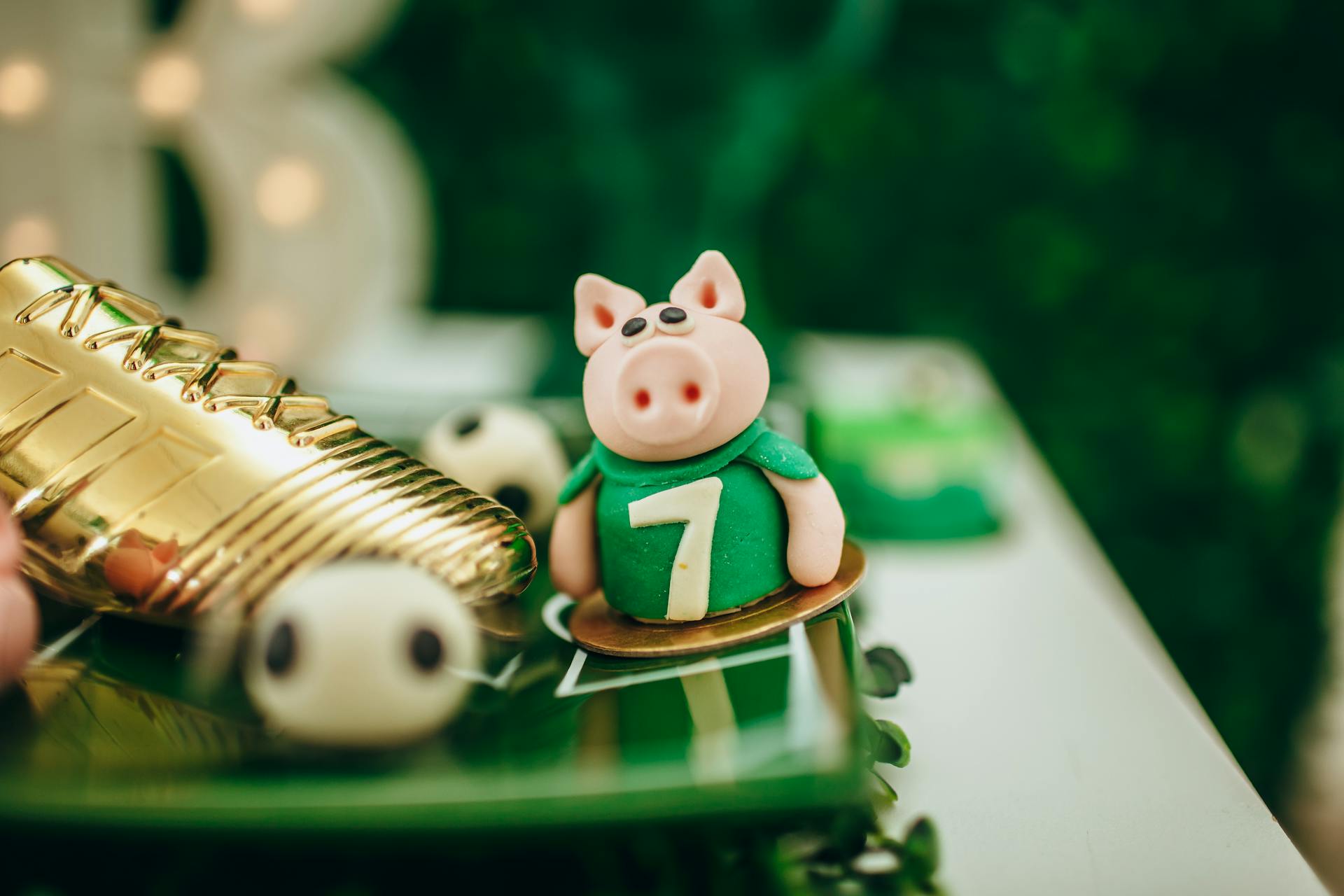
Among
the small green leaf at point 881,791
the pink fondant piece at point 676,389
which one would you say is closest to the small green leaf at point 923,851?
the small green leaf at point 881,791

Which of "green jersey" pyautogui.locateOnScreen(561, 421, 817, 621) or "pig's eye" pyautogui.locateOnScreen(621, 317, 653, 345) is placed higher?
"pig's eye" pyautogui.locateOnScreen(621, 317, 653, 345)

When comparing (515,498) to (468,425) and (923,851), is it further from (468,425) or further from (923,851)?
(923,851)

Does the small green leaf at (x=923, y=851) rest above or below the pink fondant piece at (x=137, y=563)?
below

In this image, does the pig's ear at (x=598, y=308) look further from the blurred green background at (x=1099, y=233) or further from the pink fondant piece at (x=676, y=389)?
the blurred green background at (x=1099, y=233)

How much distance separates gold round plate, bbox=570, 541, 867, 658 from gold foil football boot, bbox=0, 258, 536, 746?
0.04 metres

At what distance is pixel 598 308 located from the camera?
1.34 feet

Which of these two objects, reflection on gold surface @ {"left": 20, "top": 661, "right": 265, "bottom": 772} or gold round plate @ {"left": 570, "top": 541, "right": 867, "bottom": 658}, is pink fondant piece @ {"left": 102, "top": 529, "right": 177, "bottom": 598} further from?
gold round plate @ {"left": 570, "top": 541, "right": 867, "bottom": 658}

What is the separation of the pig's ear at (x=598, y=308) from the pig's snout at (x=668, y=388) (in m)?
0.03

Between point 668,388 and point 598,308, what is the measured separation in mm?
58

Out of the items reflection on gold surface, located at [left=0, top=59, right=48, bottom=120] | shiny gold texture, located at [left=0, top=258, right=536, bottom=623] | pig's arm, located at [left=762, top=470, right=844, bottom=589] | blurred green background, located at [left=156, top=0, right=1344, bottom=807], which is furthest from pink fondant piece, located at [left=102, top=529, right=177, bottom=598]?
blurred green background, located at [left=156, top=0, right=1344, bottom=807]

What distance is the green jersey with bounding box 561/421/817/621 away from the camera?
38 cm

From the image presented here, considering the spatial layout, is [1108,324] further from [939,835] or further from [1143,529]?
[939,835]

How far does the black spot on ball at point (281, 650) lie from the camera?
305mm

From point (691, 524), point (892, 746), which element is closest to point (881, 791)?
point (892, 746)
